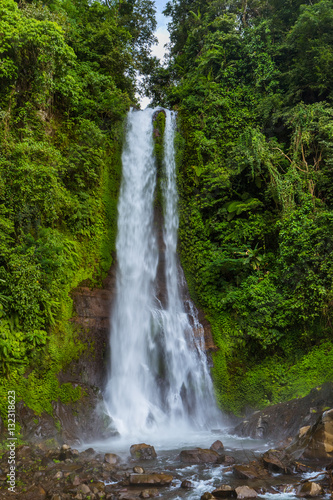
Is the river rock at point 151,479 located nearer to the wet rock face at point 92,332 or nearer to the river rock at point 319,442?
the river rock at point 319,442

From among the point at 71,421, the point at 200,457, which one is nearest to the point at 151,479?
the point at 200,457

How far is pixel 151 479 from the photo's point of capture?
477 cm

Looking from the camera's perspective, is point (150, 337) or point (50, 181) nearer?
point (50, 181)

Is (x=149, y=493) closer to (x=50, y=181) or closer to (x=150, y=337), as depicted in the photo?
(x=150, y=337)

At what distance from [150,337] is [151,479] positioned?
4789mm

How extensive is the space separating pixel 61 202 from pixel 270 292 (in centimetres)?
626

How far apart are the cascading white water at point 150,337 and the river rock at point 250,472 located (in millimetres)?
3449

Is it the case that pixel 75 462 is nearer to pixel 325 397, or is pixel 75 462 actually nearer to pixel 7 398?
pixel 7 398

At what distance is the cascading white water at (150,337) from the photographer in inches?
334

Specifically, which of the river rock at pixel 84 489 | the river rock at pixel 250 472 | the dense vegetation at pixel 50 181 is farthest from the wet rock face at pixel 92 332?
the river rock at pixel 250 472

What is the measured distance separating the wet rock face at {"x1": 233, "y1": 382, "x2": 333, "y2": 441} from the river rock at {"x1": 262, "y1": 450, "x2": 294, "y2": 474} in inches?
48.5

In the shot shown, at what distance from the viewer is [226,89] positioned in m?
14.6

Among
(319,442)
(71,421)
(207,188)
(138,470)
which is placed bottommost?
(138,470)

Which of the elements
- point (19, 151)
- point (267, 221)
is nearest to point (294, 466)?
point (267, 221)
